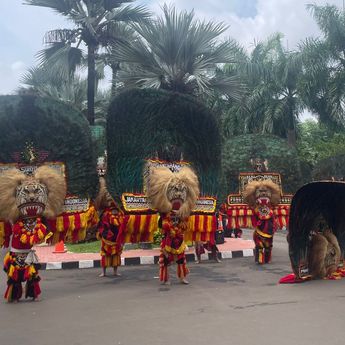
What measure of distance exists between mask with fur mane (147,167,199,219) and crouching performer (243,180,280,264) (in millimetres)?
2506

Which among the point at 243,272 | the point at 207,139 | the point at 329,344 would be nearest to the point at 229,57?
the point at 207,139

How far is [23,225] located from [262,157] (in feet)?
19.7

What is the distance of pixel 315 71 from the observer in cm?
1969

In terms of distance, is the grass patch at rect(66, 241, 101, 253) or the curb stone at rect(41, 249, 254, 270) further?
the grass patch at rect(66, 241, 101, 253)

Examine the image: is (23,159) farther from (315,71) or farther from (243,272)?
(315,71)

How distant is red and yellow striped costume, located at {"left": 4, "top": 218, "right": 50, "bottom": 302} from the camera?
6.05m

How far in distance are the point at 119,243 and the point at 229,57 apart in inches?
290

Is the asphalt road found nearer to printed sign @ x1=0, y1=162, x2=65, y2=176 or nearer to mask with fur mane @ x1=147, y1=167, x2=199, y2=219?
mask with fur mane @ x1=147, y1=167, x2=199, y2=219

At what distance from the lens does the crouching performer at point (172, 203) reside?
22.8ft

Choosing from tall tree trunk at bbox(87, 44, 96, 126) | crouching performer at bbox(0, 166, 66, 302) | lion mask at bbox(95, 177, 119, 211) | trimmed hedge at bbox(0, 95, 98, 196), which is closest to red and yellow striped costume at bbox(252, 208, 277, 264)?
lion mask at bbox(95, 177, 119, 211)

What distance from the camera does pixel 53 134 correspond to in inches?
269

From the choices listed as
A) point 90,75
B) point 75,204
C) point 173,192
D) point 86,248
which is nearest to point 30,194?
point 75,204

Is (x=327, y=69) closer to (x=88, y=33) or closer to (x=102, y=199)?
(x=88, y=33)

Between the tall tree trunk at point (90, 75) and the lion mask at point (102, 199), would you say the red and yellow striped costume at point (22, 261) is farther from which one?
the tall tree trunk at point (90, 75)
